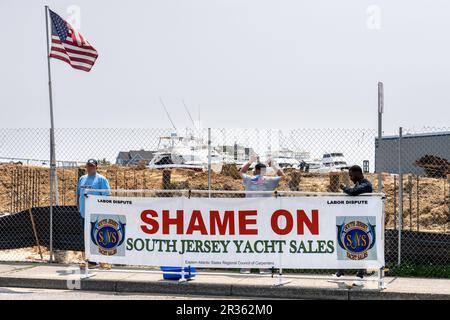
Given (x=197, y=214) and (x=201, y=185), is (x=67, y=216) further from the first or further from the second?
(x=201, y=185)

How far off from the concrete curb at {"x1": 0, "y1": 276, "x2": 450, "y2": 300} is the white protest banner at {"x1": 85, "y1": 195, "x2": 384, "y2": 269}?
0.31 m

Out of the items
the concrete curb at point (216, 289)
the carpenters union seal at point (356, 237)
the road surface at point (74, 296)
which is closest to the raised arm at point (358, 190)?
the carpenters union seal at point (356, 237)

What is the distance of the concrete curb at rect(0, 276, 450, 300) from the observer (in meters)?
9.89

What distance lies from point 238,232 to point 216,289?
0.88 m

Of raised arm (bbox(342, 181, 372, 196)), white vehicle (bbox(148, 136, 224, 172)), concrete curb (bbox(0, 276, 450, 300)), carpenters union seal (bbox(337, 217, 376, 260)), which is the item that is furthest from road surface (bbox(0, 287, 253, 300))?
white vehicle (bbox(148, 136, 224, 172))

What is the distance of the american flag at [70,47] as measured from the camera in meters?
15.0

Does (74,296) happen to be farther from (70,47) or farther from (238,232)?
(70,47)

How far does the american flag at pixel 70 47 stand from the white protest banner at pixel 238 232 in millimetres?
4982

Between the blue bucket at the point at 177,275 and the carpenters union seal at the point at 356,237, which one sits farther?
the blue bucket at the point at 177,275

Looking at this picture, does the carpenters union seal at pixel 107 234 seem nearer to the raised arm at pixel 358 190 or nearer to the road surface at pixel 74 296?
the road surface at pixel 74 296

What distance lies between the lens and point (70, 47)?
49.1 feet

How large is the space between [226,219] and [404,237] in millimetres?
3315

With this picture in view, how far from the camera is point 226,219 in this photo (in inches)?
410
